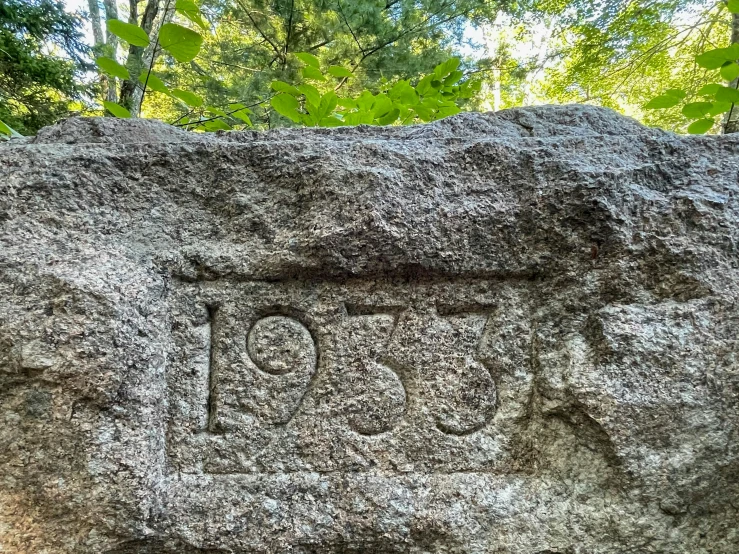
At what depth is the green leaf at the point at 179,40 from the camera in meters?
1.37

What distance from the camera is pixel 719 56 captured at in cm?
136

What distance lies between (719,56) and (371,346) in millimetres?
1168

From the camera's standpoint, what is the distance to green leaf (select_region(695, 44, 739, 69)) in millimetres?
1348

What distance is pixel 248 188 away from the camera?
103 cm

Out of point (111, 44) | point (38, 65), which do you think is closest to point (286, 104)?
point (38, 65)

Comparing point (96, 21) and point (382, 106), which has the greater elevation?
point (96, 21)

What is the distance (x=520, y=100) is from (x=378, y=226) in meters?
5.51

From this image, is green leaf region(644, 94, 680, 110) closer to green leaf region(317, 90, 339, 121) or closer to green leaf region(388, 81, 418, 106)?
green leaf region(388, 81, 418, 106)

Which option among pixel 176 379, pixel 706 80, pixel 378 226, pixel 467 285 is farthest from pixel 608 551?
pixel 706 80

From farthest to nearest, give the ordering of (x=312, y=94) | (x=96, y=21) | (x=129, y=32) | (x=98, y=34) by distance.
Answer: (x=98, y=34), (x=96, y=21), (x=312, y=94), (x=129, y=32)

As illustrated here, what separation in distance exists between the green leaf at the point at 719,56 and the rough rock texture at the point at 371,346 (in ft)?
1.40

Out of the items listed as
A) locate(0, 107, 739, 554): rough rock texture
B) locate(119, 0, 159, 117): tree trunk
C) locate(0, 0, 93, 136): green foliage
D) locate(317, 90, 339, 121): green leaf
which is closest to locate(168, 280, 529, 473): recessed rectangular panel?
locate(0, 107, 739, 554): rough rock texture

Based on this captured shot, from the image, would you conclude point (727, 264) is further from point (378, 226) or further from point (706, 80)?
point (706, 80)

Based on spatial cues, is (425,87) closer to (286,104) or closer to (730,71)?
(286,104)
